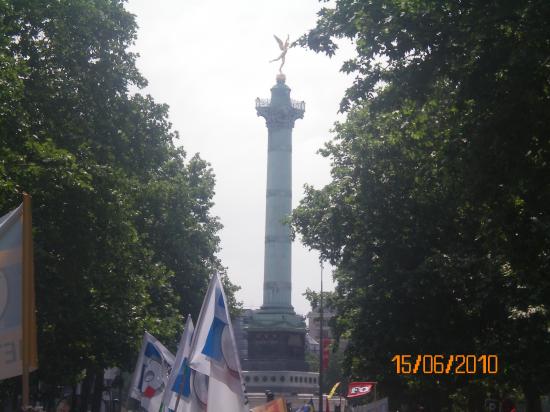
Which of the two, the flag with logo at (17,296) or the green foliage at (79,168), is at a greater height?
the green foliage at (79,168)

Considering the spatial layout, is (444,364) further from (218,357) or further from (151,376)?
(218,357)

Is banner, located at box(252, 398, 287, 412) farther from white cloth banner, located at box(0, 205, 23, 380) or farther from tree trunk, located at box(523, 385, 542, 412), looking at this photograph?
tree trunk, located at box(523, 385, 542, 412)

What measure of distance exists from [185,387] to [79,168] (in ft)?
39.1

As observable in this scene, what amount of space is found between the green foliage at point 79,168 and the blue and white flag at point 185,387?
7.96m

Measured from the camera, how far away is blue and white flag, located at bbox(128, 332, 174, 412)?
17452mm

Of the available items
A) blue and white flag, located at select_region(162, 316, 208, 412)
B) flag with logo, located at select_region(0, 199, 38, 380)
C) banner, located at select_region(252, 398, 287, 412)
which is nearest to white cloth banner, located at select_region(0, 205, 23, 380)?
flag with logo, located at select_region(0, 199, 38, 380)

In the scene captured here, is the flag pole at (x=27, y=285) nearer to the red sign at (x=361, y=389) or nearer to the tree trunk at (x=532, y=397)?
the tree trunk at (x=532, y=397)

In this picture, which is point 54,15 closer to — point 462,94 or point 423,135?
point 423,135

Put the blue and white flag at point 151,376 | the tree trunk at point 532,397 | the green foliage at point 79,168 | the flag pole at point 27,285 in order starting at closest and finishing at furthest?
the flag pole at point 27,285, the blue and white flag at point 151,376, the green foliage at point 79,168, the tree trunk at point 532,397

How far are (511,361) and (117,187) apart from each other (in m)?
13.2

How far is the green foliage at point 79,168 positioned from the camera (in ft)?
73.8

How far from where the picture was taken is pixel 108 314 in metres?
27.6

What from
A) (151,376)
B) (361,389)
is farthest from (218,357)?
(361,389)

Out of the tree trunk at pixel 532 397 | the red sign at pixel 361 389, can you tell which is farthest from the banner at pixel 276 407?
the red sign at pixel 361 389
